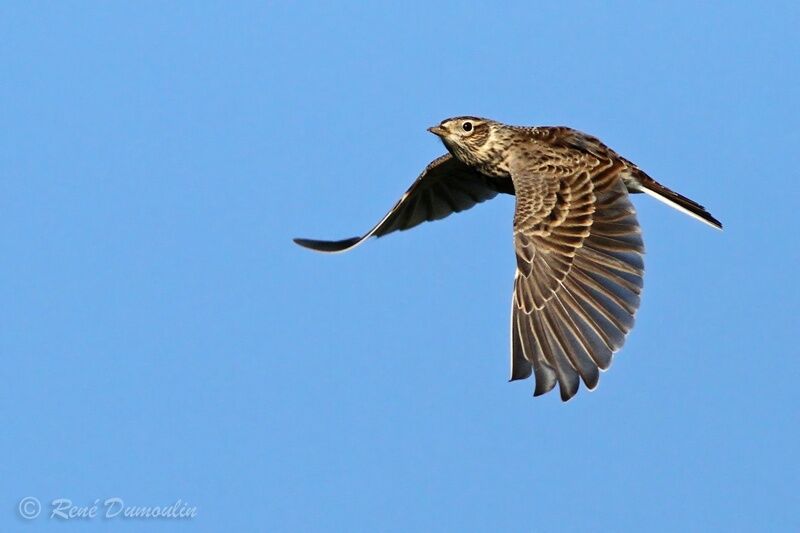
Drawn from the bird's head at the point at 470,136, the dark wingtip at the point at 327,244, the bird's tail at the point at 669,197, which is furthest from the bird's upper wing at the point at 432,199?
the bird's tail at the point at 669,197

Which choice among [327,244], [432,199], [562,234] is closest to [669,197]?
[562,234]

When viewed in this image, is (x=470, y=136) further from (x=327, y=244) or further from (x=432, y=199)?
(x=327, y=244)

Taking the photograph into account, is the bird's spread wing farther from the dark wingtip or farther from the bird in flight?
the dark wingtip

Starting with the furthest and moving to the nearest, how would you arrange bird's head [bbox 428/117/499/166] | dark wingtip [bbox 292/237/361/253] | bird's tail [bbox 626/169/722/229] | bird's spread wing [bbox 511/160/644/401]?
dark wingtip [bbox 292/237/361/253] < bird's head [bbox 428/117/499/166] < bird's tail [bbox 626/169/722/229] < bird's spread wing [bbox 511/160/644/401]

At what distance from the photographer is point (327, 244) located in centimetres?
1400

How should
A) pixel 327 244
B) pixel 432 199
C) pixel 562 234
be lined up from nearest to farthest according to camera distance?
pixel 562 234
pixel 327 244
pixel 432 199

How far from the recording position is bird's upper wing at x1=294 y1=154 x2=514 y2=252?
1395 centimetres

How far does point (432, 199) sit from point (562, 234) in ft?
9.60

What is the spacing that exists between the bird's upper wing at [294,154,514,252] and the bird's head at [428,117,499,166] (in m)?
0.55

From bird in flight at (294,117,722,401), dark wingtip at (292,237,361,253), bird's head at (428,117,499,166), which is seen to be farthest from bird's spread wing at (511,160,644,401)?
dark wingtip at (292,237,361,253)

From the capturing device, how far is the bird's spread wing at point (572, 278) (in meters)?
10.6

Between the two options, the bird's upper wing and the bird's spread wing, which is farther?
the bird's upper wing

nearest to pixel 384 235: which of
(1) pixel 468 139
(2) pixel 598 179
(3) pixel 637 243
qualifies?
(1) pixel 468 139

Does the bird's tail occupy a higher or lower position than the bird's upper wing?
higher
